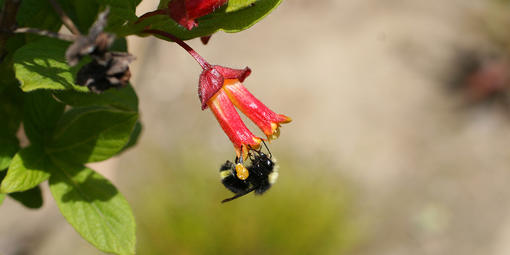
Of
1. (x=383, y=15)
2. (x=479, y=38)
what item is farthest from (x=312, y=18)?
(x=479, y=38)

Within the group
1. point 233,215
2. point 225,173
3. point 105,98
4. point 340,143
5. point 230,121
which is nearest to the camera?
point 230,121

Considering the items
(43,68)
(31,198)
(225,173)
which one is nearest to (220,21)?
(43,68)

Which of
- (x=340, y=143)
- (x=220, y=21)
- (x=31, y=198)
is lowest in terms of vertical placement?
(x=31, y=198)

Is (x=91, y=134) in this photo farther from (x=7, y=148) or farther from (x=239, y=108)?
(x=239, y=108)

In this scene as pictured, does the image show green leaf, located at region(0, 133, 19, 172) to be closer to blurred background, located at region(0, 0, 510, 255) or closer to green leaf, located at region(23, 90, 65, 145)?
green leaf, located at region(23, 90, 65, 145)

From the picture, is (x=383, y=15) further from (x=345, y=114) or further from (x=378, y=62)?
(x=345, y=114)

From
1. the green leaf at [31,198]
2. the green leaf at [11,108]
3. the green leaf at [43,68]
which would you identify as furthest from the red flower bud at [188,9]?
the green leaf at [31,198]

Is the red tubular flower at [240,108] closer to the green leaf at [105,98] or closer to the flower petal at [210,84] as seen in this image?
the flower petal at [210,84]
